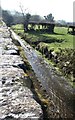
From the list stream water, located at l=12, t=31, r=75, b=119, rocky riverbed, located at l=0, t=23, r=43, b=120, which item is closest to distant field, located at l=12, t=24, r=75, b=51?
A: stream water, located at l=12, t=31, r=75, b=119

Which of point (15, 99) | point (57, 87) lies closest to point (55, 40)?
point (57, 87)

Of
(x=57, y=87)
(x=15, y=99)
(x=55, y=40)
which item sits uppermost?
(x=15, y=99)

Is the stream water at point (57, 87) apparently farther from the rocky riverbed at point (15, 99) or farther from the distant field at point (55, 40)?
the distant field at point (55, 40)

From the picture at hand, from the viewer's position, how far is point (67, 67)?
3547cm

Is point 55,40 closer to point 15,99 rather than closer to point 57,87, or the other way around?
point 57,87

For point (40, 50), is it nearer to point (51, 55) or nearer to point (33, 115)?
point (51, 55)

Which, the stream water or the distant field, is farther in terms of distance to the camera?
the distant field

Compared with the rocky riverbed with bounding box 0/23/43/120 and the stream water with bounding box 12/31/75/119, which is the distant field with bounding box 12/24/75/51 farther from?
the rocky riverbed with bounding box 0/23/43/120

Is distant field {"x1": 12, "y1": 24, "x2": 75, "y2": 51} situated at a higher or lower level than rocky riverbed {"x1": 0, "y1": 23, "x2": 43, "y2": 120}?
lower

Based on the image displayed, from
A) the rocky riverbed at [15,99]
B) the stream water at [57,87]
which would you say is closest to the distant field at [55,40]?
the stream water at [57,87]

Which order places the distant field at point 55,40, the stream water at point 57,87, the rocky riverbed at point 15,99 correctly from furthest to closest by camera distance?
the distant field at point 55,40
the stream water at point 57,87
the rocky riverbed at point 15,99

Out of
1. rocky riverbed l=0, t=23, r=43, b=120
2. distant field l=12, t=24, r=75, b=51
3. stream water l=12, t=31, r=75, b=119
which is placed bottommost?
stream water l=12, t=31, r=75, b=119

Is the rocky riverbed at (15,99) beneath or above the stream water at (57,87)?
above

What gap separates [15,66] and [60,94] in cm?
650
